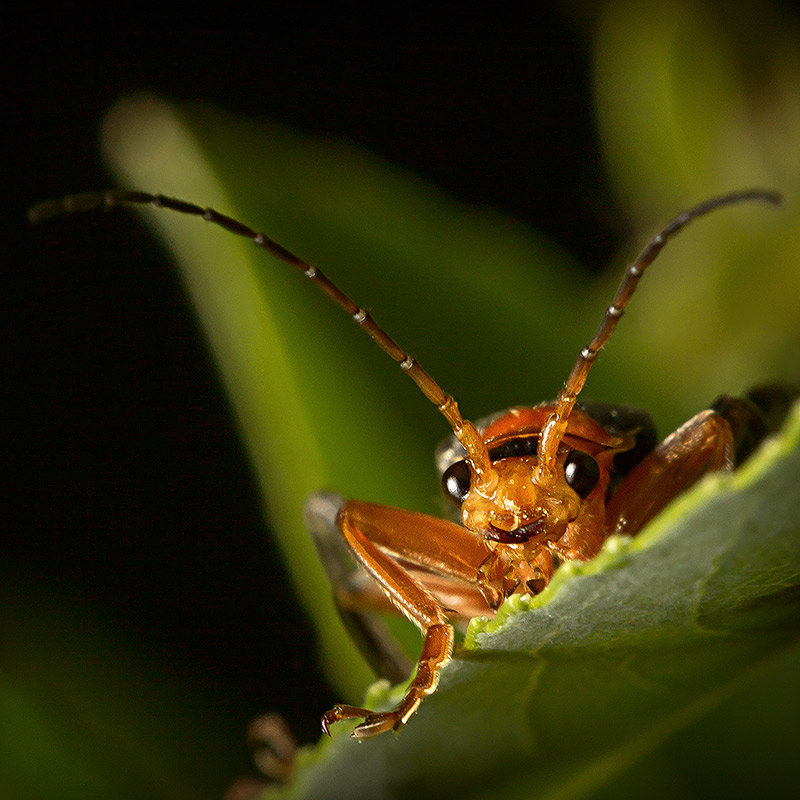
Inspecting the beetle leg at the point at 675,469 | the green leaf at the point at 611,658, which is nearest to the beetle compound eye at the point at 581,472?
the beetle leg at the point at 675,469

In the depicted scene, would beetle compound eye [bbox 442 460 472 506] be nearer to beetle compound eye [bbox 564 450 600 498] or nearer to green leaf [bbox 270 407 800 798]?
beetle compound eye [bbox 564 450 600 498]

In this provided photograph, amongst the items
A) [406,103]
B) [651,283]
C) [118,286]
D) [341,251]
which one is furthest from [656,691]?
[406,103]

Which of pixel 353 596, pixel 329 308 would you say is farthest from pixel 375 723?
pixel 329 308

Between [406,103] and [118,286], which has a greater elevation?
[406,103]

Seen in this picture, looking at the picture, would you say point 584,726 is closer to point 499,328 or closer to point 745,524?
point 745,524

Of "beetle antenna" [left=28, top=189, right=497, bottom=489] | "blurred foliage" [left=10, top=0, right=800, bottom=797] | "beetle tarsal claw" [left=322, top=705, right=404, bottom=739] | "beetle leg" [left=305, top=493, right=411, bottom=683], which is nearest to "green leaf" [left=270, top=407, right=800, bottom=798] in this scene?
"beetle tarsal claw" [left=322, top=705, right=404, bottom=739]
